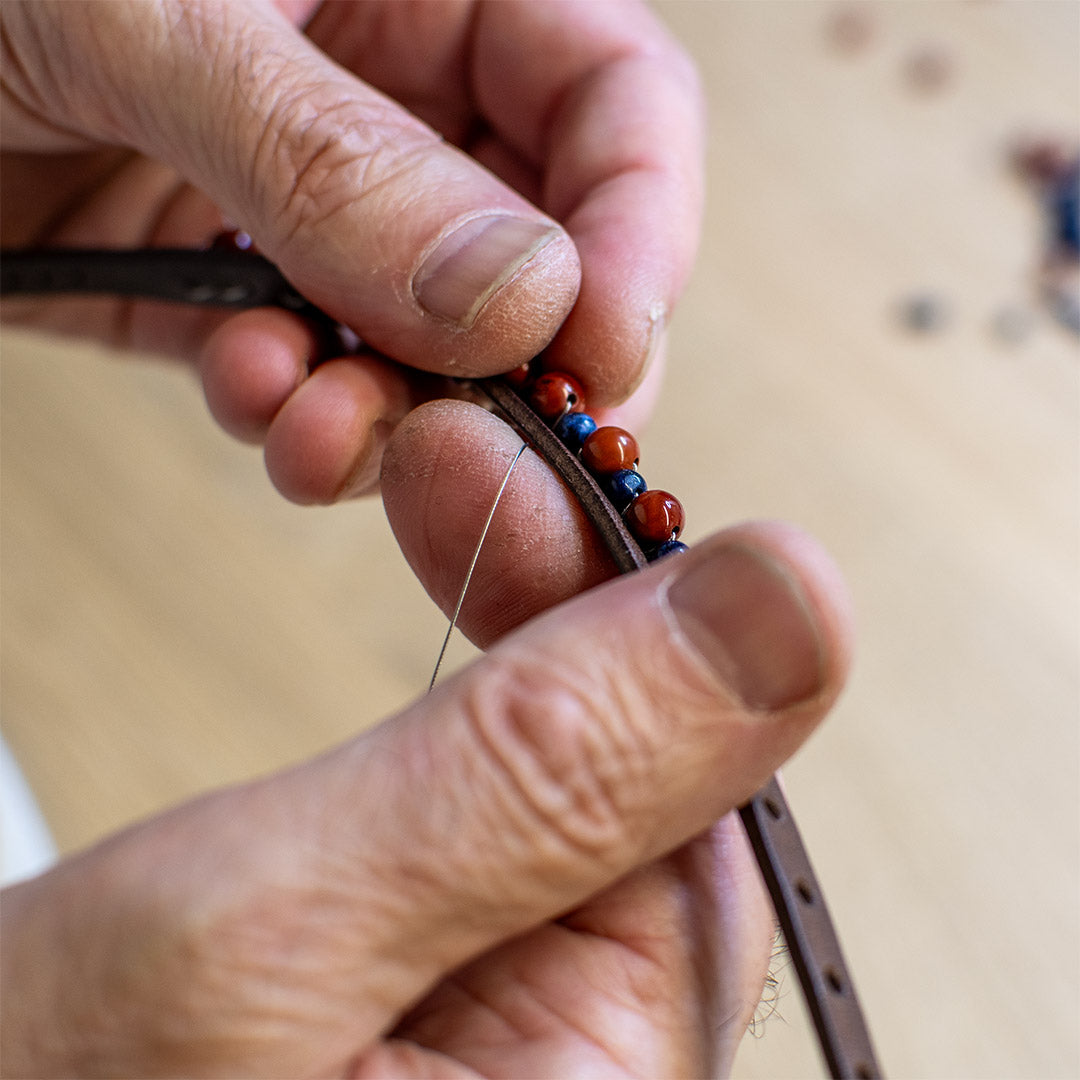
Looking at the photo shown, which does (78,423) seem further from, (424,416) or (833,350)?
(833,350)

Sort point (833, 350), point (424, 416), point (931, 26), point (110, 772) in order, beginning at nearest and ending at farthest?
1. point (424, 416)
2. point (110, 772)
3. point (833, 350)
4. point (931, 26)

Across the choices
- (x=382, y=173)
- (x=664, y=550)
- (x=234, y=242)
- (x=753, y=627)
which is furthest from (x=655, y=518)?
(x=234, y=242)

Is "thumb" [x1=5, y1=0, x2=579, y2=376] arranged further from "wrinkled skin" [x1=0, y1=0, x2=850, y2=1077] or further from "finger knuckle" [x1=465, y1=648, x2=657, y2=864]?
"finger knuckle" [x1=465, y1=648, x2=657, y2=864]

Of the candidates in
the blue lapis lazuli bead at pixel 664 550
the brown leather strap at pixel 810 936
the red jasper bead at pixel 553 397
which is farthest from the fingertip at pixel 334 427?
the brown leather strap at pixel 810 936

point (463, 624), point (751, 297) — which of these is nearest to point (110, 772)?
point (463, 624)

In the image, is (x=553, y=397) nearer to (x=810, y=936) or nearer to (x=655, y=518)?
(x=655, y=518)

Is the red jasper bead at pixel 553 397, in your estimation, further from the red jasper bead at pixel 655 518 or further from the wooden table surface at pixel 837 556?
the wooden table surface at pixel 837 556

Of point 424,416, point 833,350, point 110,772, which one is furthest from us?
point 833,350
